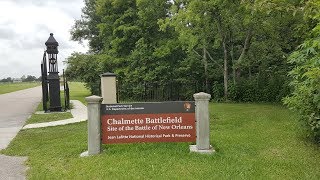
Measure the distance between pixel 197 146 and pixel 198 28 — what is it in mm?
13123

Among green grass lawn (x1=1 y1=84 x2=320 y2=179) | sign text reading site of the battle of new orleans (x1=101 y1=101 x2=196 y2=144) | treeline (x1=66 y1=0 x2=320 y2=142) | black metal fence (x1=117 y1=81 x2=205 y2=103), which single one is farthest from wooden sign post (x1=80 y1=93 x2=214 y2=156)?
black metal fence (x1=117 y1=81 x2=205 y2=103)

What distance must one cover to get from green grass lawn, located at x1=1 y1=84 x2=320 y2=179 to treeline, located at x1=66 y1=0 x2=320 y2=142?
696 centimetres

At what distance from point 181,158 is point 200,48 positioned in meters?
17.8

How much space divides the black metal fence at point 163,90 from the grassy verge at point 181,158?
13390mm

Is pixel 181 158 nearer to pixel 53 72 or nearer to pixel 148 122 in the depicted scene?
pixel 148 122

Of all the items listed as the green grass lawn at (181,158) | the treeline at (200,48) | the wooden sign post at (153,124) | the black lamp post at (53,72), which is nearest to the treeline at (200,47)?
the treeline at (200,48)

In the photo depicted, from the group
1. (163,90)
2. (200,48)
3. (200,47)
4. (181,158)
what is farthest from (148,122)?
(200,48)

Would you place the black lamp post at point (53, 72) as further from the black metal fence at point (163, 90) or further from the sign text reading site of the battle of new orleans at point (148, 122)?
the sign text reading site of the battle of new orleans at point (148, 122)

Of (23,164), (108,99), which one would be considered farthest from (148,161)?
(108,99)

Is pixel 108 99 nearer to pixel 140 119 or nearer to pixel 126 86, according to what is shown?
pixel 140 119

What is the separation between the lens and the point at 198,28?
20141 millimetres

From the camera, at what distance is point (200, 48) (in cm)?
2448

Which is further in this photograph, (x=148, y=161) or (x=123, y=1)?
(x=123, y=1)

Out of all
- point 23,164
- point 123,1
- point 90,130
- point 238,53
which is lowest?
point 23,164
